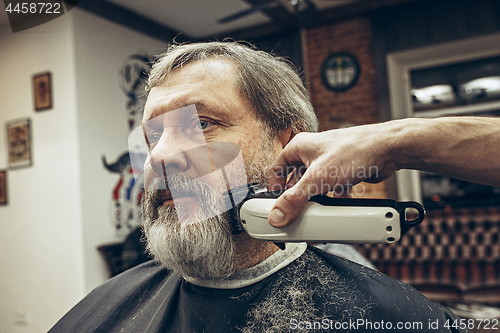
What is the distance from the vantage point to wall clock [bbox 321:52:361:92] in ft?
15.1

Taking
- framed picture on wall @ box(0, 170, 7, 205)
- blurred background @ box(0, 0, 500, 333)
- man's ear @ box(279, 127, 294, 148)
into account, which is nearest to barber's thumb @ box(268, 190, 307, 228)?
man's ear @ box(279, 127, 294, 148)

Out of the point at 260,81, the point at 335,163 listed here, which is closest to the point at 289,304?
the point at 335,163

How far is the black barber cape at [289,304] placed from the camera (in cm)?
100

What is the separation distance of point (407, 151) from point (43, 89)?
145 inches

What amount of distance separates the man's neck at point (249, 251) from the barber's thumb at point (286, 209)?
0.30 metres

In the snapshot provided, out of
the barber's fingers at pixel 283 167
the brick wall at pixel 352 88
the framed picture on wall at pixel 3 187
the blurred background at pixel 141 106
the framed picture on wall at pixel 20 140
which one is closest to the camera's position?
the barber's fingers at pixel 283 167

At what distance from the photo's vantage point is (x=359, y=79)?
15.0 feet

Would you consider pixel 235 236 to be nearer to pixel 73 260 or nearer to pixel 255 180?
pixel 255 180

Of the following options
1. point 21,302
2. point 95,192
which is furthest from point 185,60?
point 21,302

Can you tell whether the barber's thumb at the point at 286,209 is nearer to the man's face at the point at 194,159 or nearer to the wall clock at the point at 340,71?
the man's face at the point at 194,159

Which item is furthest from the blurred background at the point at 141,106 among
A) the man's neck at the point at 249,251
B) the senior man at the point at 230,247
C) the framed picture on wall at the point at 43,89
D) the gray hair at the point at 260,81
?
the man's neck at the point at 249,251

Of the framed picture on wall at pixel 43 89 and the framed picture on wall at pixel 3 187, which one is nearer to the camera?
the framed picture on wall at pixel 43 89

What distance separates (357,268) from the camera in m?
1.15

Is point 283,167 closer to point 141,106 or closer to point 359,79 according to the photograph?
point 141,106
